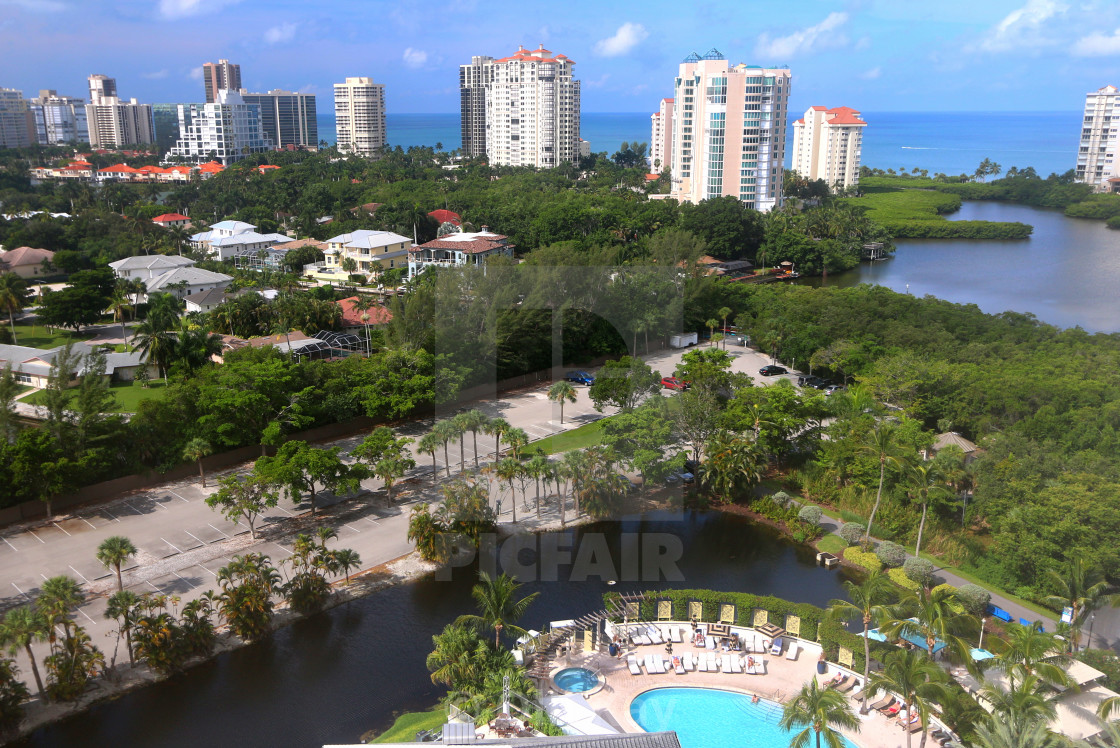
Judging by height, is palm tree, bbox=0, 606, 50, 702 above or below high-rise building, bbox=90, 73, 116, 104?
below

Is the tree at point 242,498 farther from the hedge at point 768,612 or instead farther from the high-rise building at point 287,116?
the high-rise building at point 287,116

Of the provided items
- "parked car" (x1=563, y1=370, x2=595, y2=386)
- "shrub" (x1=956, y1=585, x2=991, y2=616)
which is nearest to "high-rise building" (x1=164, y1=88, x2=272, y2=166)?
"parked car" (x1=563, y1=370, x2=595, y2=386)

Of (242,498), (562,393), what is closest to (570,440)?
(562,393)

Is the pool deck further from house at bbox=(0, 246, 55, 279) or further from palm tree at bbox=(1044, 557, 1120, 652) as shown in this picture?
house at bbox=(0, 246, 55, 279)

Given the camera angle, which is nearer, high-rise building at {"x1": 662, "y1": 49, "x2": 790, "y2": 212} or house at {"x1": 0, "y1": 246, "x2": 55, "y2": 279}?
house at {"x1": 0, "y1": 246, "x2": 55, "y2": 279}

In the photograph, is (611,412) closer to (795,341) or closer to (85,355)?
(795,341)

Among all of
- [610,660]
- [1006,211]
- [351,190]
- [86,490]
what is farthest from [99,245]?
[1006,211]
